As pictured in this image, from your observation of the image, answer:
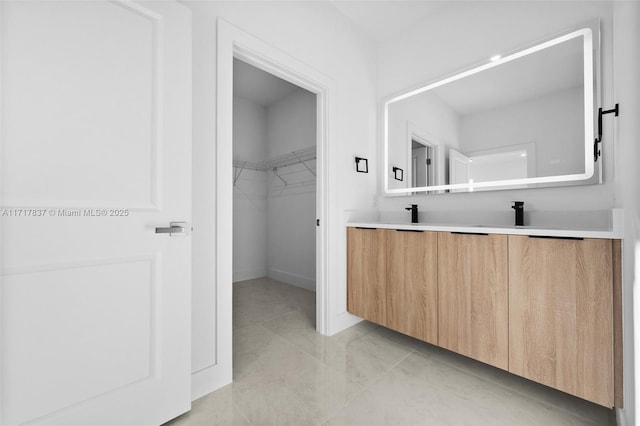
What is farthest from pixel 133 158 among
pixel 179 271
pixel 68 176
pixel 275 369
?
pixel 275 369

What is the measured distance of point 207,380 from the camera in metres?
1.45

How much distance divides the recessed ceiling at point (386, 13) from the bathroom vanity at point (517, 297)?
5.94ft

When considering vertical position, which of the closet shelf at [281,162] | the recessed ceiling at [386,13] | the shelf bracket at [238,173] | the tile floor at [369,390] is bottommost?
the tile floor at [369,390]

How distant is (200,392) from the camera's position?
1426 millimetres

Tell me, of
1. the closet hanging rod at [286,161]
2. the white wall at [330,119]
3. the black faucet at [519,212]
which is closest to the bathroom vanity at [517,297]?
the black faucet at [519,212]

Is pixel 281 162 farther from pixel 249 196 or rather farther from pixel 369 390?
pixel 369 390

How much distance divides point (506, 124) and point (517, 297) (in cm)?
120

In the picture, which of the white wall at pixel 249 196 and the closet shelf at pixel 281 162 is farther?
the white wall at pixel 249 196

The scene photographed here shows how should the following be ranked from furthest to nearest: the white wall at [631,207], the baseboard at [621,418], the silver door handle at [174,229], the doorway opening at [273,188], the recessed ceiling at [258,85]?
the doorway opening at [273,188]
the recessed ceiling at [258,85]
the silver door handle at [174,229]
the baseboard at [621,418]
the white wall at [631,207]

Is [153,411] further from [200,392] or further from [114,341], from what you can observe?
[114,341]

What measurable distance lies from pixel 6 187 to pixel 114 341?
0.68 m

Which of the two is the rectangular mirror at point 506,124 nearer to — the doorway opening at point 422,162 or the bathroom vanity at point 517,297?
the doorway opening at point 422,162

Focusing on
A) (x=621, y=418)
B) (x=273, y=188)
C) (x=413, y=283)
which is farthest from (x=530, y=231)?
(x=273, y=188)

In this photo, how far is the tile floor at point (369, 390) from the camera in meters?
1.28
